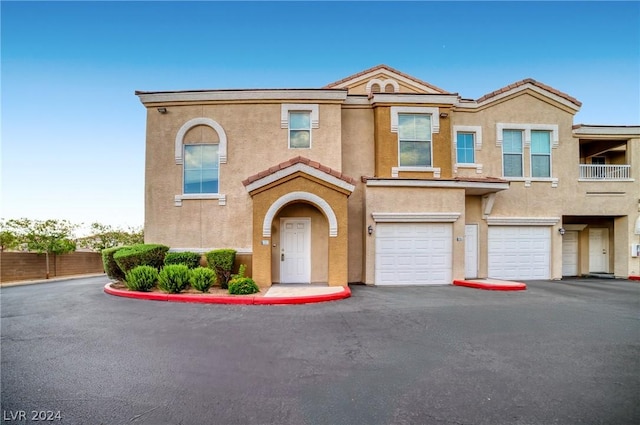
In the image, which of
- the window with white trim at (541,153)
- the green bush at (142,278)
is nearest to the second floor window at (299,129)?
the green bush at (142,278)

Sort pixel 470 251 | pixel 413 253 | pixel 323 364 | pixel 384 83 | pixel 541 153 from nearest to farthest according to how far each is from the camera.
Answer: pixel 323 364
pixel 413 253
pixel 470 251
pixel 541 153
pixel 384 83

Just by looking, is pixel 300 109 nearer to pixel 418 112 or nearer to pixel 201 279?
pixel 418 112

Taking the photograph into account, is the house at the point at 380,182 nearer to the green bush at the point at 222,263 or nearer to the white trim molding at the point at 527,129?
the white trim molding at the point at 527,129

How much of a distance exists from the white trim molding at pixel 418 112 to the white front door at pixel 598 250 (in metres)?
10.1

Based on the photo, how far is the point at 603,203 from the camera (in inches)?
508

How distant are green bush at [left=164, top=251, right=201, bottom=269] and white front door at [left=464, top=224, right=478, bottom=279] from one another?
35.8ft

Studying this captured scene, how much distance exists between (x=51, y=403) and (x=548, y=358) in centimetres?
667

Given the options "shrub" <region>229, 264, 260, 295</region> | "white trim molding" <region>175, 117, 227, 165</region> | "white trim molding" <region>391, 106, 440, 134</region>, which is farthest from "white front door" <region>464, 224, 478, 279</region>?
"white trim molding" <region>175, 117, 227, 165</region>

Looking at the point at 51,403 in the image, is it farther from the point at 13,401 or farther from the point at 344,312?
the point at 344,312

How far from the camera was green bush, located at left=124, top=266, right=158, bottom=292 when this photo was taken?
8.79 metres

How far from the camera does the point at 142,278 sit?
877 cm

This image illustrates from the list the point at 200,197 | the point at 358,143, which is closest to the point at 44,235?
the point at 200,197

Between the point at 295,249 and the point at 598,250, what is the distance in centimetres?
1528

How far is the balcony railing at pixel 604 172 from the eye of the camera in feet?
42.7
